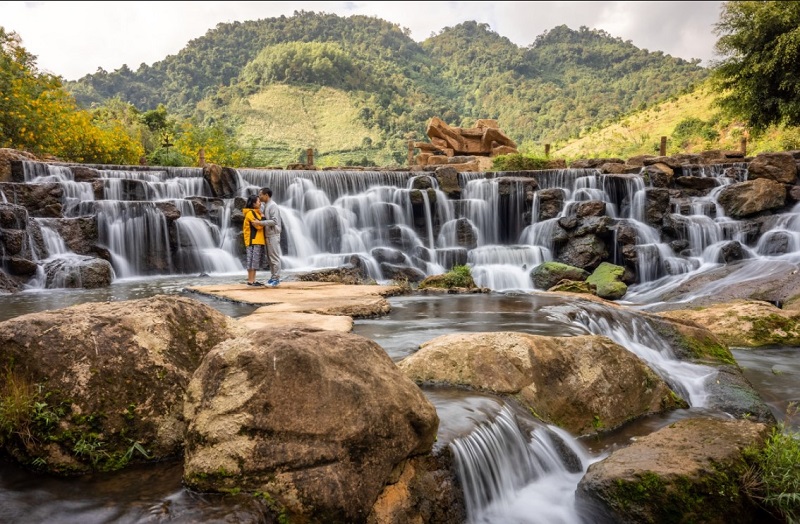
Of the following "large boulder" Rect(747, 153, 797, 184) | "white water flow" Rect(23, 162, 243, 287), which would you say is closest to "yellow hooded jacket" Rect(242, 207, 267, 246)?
"white water flow" Rect(23, 162, 243, 287)

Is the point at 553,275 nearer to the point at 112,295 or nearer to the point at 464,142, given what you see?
the point at 112,295

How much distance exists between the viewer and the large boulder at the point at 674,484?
3117mm

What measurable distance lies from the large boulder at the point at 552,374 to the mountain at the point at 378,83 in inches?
1750

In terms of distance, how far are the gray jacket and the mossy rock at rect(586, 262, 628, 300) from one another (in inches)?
291

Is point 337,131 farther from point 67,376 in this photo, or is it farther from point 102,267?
point 67,376

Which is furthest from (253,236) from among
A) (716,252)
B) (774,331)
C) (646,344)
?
(716,252)

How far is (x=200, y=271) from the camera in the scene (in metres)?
14.5

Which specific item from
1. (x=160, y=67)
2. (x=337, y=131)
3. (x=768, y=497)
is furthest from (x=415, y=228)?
(x=160, y=67)

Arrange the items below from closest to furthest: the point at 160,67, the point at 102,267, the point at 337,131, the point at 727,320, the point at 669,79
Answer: the point at 727,320 → the point at 102,267 → the point at 337,131 → the point at 669,79 → the point at 160,67

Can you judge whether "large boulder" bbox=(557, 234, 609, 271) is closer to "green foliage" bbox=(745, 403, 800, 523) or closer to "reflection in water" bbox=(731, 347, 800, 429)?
"reflection in water" bbox=(731, 347, 800, 429)

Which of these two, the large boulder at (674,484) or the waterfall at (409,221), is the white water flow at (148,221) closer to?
the waterfall at (409,221)

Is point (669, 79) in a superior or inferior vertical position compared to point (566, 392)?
superior

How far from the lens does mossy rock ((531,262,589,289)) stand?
13.7 meters

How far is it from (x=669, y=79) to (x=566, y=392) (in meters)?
91.9
